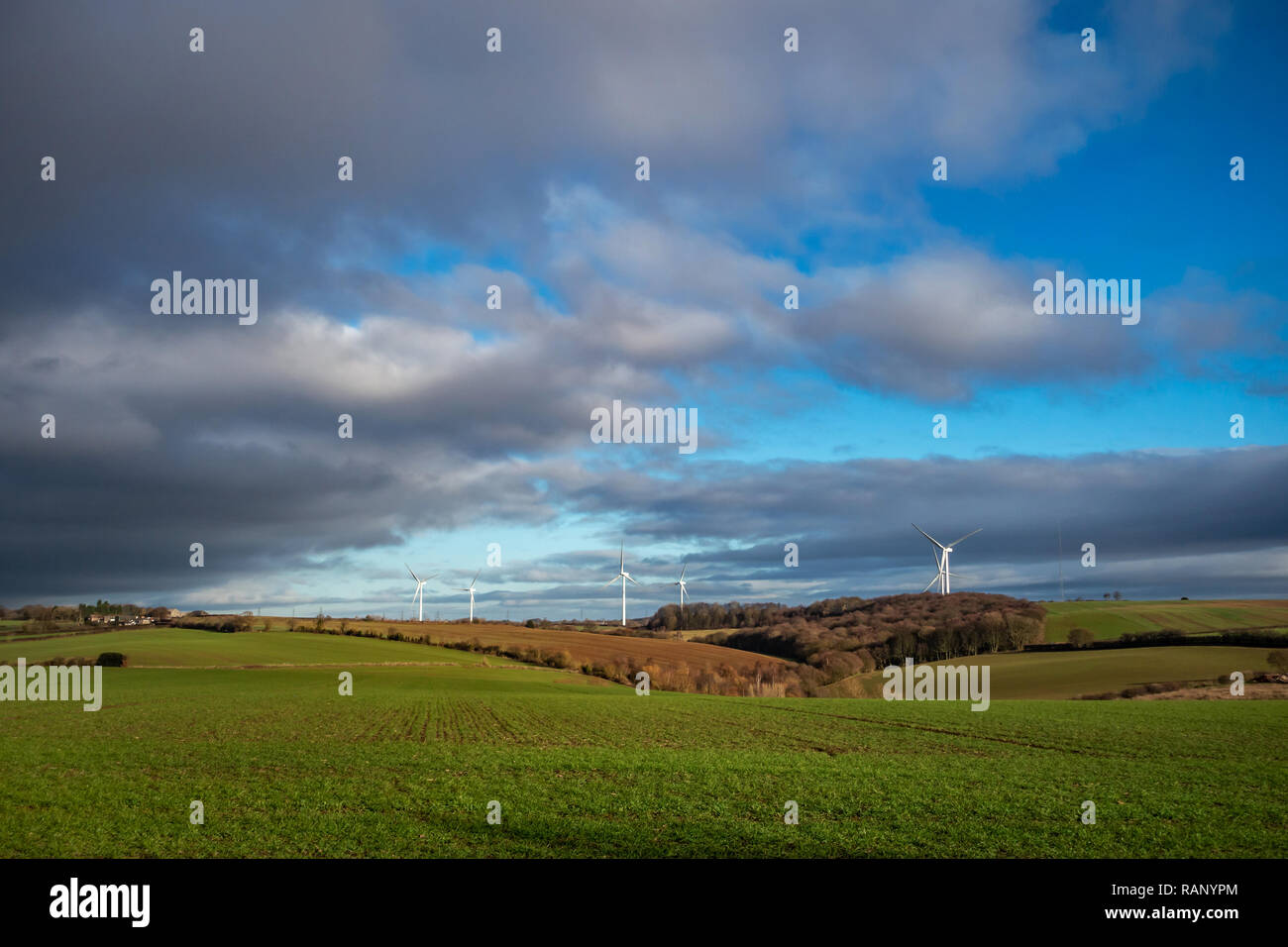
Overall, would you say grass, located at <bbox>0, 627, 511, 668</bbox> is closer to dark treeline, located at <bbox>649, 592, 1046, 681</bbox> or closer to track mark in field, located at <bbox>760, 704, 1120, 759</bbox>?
dark treeline, located at <bbox>649, 592, 1046, 681</bbox>

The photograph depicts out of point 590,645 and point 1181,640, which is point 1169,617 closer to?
point 1181,640

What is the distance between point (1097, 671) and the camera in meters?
88.4

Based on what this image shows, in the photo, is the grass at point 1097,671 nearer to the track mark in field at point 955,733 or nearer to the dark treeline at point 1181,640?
the dark treeline at point 1181,640

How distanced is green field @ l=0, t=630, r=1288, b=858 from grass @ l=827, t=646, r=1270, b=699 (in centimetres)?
2798

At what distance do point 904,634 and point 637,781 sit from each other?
107570 mm

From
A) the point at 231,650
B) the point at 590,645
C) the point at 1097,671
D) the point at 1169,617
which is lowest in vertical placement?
the point at 1097,671

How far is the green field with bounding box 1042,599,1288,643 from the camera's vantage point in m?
117

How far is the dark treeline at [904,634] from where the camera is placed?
11881 cm

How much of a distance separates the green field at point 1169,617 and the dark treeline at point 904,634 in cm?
490

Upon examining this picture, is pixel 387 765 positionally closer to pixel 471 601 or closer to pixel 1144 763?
pixel 1144 763

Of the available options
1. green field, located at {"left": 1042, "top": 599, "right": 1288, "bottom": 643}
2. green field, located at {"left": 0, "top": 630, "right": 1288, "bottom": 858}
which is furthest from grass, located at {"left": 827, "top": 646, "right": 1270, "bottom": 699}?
green field, located at {"left": 0, "top": 630, "right": 1288, "bottom": 858}

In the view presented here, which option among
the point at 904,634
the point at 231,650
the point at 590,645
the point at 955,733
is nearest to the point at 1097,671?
the point at 904,634
